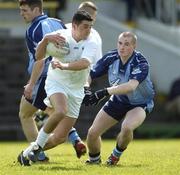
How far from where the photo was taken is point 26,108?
14625 mm

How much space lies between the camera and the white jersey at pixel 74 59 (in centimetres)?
1323

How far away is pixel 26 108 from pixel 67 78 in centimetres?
139

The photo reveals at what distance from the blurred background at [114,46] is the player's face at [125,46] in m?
11.2

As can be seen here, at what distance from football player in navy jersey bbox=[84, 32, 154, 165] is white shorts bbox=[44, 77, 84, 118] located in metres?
0.30

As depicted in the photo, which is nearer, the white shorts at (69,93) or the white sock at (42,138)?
the white sock at (42,138)

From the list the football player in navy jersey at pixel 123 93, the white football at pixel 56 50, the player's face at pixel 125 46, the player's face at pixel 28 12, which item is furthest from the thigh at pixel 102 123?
the player's face at pixel 28 12

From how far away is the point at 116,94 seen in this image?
1318 cm

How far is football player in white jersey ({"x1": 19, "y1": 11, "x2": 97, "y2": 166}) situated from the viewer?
13055mm

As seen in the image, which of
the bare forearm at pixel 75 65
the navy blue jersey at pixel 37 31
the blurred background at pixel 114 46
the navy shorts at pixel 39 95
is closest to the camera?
the bare forearm at pixel 75 65

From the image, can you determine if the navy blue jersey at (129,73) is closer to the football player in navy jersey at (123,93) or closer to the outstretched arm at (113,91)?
the football player in navy jersey at (123,93)

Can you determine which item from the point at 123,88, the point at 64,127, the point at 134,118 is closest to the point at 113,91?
the point at 123,88

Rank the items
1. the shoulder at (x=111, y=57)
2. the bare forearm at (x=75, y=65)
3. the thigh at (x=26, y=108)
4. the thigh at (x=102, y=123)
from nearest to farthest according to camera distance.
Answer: the bare forearm at (x=75, y=65), the shoulder at (x=111, y=57), the thigh at (x=102, y=123), the thigh at (x=26, y=108)

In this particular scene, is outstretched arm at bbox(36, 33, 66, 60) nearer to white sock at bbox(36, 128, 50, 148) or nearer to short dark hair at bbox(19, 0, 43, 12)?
white sock at bbox(36, 128, 50, 148)

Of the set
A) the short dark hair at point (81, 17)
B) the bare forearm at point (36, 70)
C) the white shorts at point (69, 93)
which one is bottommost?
the white shorts at point (69, 93)
